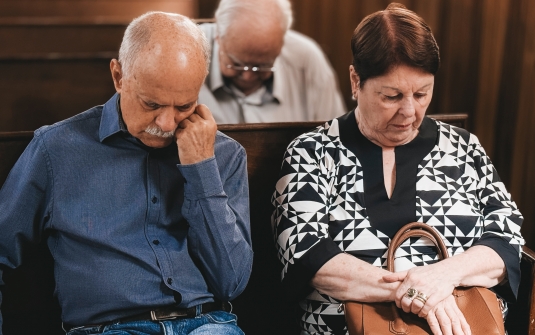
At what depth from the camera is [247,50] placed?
9.09 feet

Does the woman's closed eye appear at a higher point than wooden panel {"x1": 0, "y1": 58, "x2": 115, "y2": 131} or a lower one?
higher

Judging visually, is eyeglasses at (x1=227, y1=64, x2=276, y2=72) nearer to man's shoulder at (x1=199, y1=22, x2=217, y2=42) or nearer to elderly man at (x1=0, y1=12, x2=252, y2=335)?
man's shoulder at (x1=199, y1=22, x2=217, y2=42)

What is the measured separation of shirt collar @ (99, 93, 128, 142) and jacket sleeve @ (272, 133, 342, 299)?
0.51 m

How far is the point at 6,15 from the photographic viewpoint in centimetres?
634

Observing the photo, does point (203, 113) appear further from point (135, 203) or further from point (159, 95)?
point (135, 203)

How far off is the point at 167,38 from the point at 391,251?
32.6 inches

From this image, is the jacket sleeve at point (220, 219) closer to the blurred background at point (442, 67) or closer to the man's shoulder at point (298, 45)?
the man's shoulder at point (298, 45)

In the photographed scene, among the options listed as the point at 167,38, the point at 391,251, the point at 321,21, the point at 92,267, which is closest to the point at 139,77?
the point at 167,38

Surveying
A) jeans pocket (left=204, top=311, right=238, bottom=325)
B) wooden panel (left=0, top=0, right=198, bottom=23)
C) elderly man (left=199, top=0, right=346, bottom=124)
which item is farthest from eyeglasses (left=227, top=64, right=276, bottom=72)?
wooden panel (left=0, top=0, right=198, bottom=23)

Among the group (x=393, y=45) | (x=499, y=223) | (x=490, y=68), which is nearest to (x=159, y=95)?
(x=393, y=45)

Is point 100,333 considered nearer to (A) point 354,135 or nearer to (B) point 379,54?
(A) point 354,135

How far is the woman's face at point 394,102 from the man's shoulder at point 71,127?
2.53 feet

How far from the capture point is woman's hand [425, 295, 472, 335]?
1.69 metres

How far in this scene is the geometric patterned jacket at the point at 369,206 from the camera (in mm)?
1873
